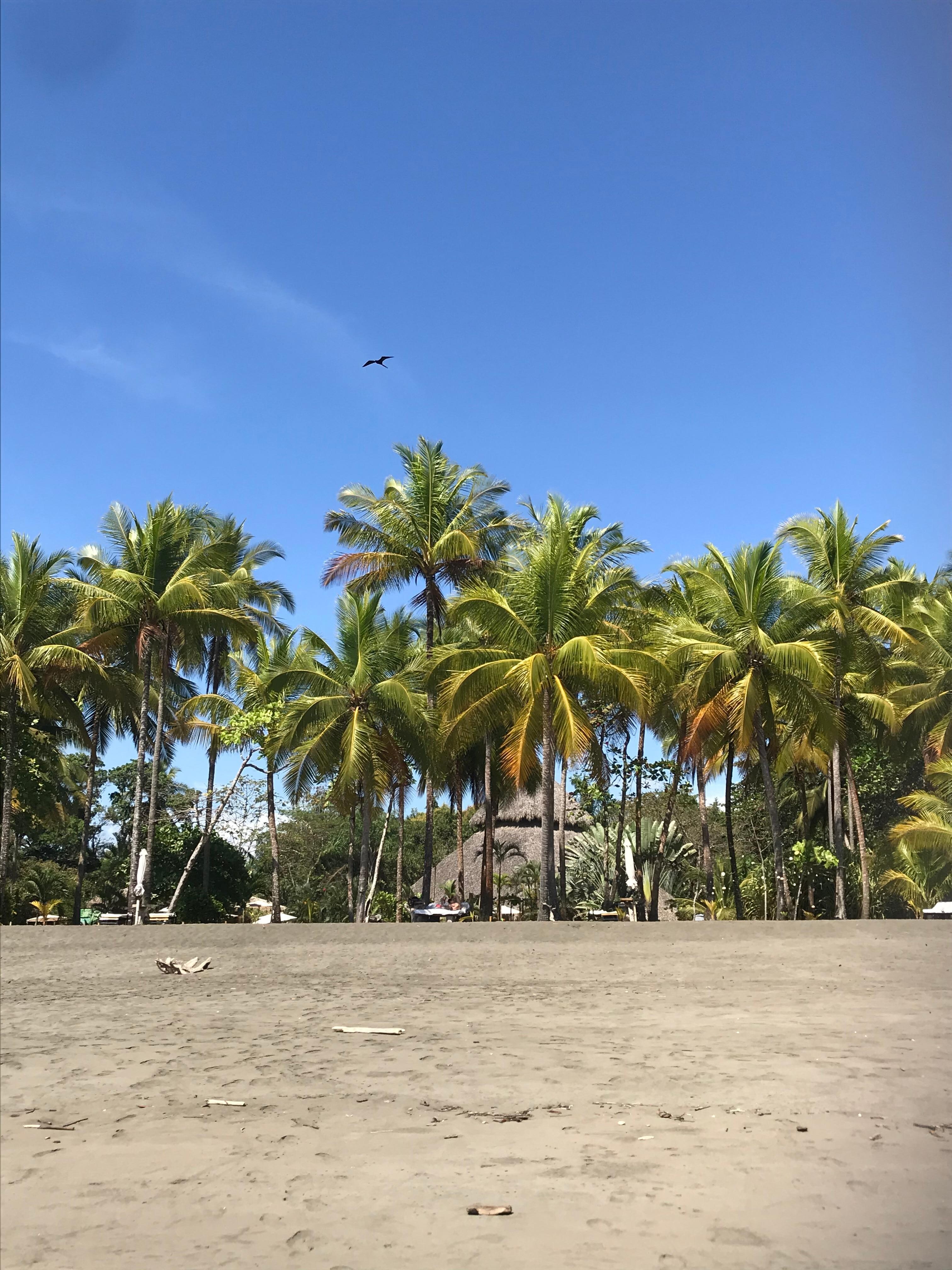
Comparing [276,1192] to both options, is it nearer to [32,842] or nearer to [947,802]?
[947,802]

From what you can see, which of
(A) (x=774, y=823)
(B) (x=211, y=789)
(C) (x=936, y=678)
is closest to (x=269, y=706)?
(B) (x=211, y=789)

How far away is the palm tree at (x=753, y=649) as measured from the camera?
60.7 ft

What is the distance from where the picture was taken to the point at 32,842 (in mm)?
37188

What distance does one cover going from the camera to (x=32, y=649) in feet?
71.2

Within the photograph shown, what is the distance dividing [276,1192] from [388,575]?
19.6m

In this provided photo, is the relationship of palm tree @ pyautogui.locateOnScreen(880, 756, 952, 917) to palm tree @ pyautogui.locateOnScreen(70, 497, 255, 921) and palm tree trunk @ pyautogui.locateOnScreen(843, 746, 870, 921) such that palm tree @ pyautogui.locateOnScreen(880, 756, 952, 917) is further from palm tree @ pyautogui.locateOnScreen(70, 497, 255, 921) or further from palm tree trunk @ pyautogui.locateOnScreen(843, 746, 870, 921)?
palm tree @ pyautogui.locateOnScreen(70, 497, 255, 921)

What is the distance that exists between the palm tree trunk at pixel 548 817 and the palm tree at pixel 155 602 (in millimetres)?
7441

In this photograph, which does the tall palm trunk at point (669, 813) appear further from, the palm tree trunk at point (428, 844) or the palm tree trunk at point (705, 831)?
the palm tree trunk at point (428, 844)

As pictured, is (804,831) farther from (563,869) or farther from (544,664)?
(544,664)

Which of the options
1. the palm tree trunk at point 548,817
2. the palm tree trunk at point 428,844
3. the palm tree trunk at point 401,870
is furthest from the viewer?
the palm tree trunk at point 428,844

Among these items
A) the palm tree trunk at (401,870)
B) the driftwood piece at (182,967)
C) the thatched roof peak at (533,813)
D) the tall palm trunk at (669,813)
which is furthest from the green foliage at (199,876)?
the driftwood piece at (182,967)

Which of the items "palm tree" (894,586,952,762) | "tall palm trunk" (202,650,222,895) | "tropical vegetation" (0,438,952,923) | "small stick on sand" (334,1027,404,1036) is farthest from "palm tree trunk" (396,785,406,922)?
"palm tree" (894,586,952,762)

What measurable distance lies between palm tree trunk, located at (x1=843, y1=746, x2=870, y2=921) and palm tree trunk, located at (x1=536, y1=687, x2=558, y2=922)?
624cm

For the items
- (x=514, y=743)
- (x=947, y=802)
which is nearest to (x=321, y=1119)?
(x=947, y=802)
